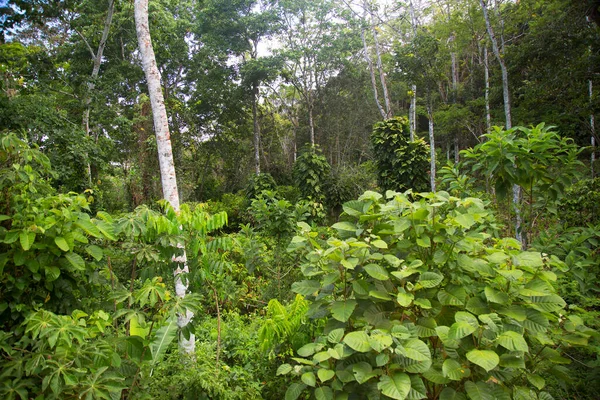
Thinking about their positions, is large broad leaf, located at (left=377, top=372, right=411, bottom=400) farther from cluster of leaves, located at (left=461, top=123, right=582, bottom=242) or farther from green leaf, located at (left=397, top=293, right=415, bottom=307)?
cluster of leaves, located at (left=461, top=123, right=582, bottom=242)

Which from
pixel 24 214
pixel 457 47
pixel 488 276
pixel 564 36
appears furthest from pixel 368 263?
pixel 457 47

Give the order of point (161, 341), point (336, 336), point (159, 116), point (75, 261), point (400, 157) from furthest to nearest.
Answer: point (400, 157)
point (159, 116)
point (161, 341)
point (75, 261)
point (336, 336)

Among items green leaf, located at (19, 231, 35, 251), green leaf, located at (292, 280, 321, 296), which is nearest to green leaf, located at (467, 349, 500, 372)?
green leaf, located at (292, 280, 321, 296)

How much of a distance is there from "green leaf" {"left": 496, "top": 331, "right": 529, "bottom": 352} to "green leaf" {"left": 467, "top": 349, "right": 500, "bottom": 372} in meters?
0.06

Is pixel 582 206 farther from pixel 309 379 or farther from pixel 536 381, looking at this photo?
pixel 309 379

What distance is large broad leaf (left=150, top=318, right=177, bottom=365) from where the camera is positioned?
2119 mm

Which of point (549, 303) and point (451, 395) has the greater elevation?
point (549, 303)

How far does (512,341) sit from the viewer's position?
129 centimetres

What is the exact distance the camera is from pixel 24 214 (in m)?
1.74

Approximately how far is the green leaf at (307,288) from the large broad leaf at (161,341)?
0.87 meters

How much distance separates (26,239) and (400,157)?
8958 mm

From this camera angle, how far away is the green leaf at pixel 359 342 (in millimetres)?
1372

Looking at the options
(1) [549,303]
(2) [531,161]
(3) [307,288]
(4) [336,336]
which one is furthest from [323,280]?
(2) [531,161]

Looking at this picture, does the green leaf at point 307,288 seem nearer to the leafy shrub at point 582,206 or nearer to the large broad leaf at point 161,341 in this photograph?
the large broad leaf at point 161,341
